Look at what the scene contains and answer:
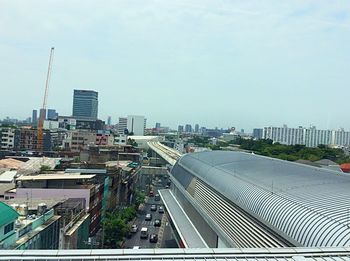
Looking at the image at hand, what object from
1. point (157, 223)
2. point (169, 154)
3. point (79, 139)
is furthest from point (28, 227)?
point (79, 139)

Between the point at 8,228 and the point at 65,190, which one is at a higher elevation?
the point at 8,228

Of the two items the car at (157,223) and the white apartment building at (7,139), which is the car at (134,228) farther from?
the white apartment building at (7,139)

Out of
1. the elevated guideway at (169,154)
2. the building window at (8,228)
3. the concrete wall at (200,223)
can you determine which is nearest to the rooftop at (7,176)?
the concrete wall at (200,223)

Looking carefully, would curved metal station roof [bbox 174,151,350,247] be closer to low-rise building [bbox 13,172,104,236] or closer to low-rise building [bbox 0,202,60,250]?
low-rise building [bbox 13,172,104,236]

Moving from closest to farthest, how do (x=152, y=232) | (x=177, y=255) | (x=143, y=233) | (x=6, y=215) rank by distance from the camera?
(x=177, y=255) < (x=6, y=215) < (x=143, y=233) < (x=152, y=232)

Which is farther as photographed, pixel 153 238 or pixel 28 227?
pixel 153 238

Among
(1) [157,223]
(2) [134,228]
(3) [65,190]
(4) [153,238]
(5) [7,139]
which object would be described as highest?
(5) [7,139]

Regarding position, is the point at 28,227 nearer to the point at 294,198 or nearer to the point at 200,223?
the point at 294,198

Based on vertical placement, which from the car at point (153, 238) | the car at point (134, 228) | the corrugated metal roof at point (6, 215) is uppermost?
the corrugated metal roof at point (6, 215)

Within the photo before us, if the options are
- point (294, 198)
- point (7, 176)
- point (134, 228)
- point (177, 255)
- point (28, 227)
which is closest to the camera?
point (177, 255)

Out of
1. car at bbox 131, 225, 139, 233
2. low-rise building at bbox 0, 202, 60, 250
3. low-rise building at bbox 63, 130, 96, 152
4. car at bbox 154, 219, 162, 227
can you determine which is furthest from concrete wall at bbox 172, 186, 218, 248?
low-rise building at bbox 63, 130, 96, 152
